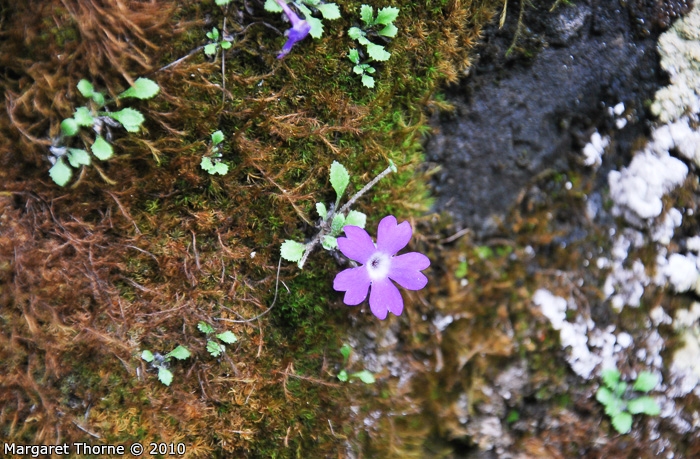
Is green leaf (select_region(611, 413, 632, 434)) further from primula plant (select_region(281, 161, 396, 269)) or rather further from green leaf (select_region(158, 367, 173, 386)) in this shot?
green leaf (select_region(158, 367, 173, 386))

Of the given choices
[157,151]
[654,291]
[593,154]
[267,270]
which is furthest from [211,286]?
[654,291]

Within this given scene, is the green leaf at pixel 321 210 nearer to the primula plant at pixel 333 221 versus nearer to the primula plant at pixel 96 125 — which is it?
the primula plant at pixel 333 221

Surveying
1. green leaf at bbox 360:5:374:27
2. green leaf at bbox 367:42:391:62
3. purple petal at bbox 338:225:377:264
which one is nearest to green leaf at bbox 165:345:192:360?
purple petal at bbox 338:225:377:264

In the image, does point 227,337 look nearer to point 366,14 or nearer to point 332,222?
point 332,222

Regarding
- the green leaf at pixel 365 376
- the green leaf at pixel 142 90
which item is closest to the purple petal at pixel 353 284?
the green leaf at pixel 365 376

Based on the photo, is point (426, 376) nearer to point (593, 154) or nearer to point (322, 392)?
point (322, 392)

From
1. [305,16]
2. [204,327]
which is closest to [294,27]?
[305,16]
